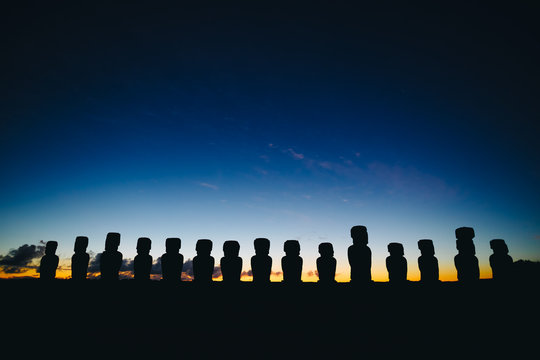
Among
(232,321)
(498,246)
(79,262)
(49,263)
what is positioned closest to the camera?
(232,321)

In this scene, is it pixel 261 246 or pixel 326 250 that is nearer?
pixel 261 246

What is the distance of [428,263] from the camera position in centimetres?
557

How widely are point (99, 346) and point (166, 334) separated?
1053 millimetres

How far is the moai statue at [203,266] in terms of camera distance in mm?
5070

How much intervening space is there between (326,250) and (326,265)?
0.28 meters

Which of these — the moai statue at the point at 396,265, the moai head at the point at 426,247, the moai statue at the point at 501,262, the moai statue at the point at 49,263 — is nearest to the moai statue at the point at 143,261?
the moai statue at the point at 49,263

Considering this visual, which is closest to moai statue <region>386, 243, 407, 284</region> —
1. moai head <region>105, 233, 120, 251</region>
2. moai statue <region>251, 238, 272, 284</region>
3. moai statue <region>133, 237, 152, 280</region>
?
moai statue <region>251, 238, 272, 284</region>

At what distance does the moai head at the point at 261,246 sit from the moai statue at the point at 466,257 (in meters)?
3.77

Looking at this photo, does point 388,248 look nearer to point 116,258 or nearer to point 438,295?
point 438,295

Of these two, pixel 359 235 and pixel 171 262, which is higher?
pixel 359 235

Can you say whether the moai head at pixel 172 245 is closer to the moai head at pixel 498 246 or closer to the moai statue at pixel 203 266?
the moai statue at pixel 203 266

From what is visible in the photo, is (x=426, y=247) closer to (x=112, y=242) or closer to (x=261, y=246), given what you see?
(x=261, y=246)

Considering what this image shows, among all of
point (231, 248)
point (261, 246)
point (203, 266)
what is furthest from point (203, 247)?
point (261, 246)

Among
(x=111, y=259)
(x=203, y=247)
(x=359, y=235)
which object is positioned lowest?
(x=111, y=259)
